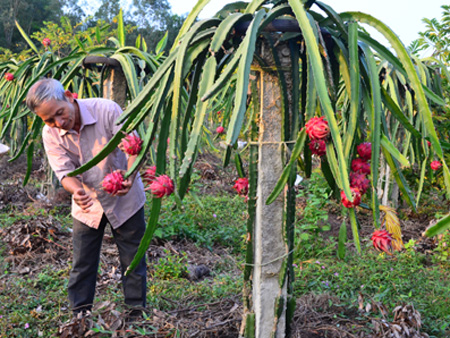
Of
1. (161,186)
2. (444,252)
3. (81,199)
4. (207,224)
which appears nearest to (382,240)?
(161,186)

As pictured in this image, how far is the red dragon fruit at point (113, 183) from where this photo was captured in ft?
4.70

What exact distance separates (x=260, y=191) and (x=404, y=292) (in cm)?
182

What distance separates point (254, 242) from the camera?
5.26 ft

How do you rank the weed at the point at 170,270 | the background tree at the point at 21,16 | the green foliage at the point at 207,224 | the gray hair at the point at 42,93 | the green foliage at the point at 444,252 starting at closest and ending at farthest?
the gray hair at the point at 42,93
the weed at the point at 170,270
the green foliage at the point at 444,252
the green foliage at the point at 207,224
the background tree at the point at 21,16

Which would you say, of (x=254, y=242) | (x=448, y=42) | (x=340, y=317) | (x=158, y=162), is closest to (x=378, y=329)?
(x=340, y=317)

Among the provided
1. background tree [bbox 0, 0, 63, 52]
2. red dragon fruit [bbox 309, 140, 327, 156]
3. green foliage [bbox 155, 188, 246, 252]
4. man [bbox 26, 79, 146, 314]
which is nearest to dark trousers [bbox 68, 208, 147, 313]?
man [bbox 26, 79, 146, 314]

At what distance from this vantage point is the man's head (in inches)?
82.1

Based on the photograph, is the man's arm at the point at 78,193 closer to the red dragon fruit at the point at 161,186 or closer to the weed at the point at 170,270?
the red dragon fruit at the point at 161,186

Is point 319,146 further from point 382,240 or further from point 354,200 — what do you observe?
point 382,240

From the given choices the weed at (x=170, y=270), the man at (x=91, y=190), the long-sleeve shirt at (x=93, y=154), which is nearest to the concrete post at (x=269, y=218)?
the man at (x=91, y=190)

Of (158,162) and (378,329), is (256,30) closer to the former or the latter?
(158,162)

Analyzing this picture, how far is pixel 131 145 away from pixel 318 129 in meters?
0.58

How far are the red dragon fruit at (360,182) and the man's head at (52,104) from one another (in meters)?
1.46

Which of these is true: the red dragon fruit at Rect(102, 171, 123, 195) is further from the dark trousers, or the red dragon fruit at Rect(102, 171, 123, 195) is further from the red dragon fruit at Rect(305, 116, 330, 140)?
the dark trousers
